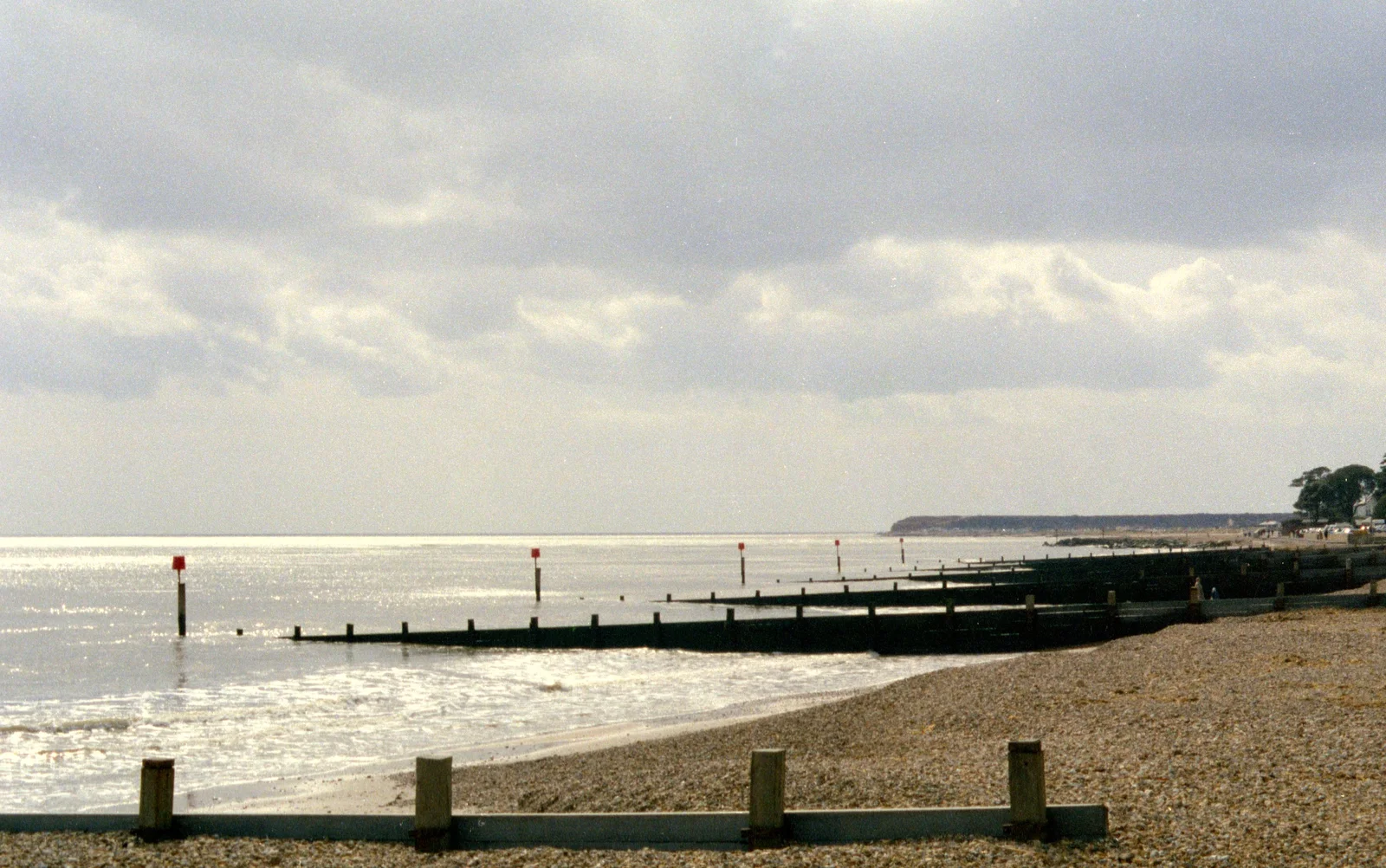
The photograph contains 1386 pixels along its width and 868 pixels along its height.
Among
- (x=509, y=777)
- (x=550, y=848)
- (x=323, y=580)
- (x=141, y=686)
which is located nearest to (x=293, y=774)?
(x=509, y=777)

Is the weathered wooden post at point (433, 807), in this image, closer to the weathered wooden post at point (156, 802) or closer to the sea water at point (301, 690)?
the weathered wooden post at point (156, 802)

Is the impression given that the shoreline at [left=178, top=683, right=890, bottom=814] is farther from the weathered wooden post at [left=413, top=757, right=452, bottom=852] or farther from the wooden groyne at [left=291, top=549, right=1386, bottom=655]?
the wooden groyne at [left=291, top=549, right=1386, bottom=655]

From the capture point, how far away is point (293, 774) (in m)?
22.7

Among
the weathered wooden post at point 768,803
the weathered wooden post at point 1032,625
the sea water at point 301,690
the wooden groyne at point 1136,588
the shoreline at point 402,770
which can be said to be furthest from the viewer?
the wooden groyne at point 1136,588

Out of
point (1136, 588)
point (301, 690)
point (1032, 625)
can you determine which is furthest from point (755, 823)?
point (1136, 588)

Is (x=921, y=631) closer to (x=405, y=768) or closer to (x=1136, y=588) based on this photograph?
(x=405, y=768)

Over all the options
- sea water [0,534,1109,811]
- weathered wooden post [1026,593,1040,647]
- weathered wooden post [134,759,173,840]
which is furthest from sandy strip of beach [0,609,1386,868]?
weathered wooden post [1026,593,1040,647]

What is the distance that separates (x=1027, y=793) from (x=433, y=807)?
4.90m

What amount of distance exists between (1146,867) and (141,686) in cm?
3742

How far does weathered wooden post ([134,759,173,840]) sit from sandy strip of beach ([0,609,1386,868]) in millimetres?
164

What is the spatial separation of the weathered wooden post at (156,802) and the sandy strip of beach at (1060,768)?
164 millimetres

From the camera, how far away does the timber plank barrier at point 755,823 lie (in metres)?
10.2

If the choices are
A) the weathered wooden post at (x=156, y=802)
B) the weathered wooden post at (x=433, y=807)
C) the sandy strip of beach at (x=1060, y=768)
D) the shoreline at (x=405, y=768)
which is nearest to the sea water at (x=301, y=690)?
the shoreline at (x=405, y=768)

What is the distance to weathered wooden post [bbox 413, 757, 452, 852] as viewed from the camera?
1059 centimetres
